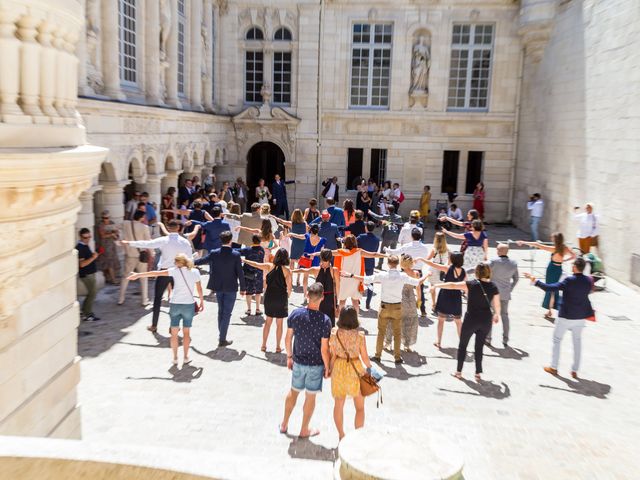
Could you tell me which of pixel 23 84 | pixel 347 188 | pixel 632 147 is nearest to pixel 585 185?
pixel 632 147

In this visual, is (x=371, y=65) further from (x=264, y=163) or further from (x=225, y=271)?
(x=225, y=271)

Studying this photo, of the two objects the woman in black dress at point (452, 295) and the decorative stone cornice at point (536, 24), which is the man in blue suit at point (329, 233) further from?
the decorative stone cornice at point (536, 24)

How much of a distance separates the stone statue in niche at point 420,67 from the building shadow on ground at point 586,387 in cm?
1661

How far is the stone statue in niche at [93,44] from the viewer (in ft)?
42.0

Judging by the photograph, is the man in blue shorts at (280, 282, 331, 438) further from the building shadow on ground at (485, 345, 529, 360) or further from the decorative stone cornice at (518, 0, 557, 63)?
the decorative stone cornice at (518, 0, 557, 63)

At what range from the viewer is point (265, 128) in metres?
24.0

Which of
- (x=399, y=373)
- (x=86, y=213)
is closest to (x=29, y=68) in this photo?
(x=399, y=373)

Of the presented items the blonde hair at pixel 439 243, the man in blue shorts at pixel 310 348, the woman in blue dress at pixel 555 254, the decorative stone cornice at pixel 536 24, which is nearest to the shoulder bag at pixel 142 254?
the blonde hair at pixel 439 243

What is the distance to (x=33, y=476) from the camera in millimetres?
2773

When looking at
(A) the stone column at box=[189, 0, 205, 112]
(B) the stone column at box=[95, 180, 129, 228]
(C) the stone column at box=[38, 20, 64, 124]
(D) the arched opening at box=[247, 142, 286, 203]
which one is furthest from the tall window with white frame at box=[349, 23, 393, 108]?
(C) the stone column at box=[38, 20, 64, 124]

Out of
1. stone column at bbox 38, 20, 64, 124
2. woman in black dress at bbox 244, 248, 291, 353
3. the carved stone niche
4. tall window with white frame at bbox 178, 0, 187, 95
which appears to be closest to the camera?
stone column at bbox 38, 20, 64, 124

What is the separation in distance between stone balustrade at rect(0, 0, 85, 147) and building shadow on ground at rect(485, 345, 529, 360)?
6943 mm

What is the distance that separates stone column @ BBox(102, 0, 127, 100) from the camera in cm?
1365

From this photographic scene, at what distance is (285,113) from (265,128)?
934mm
